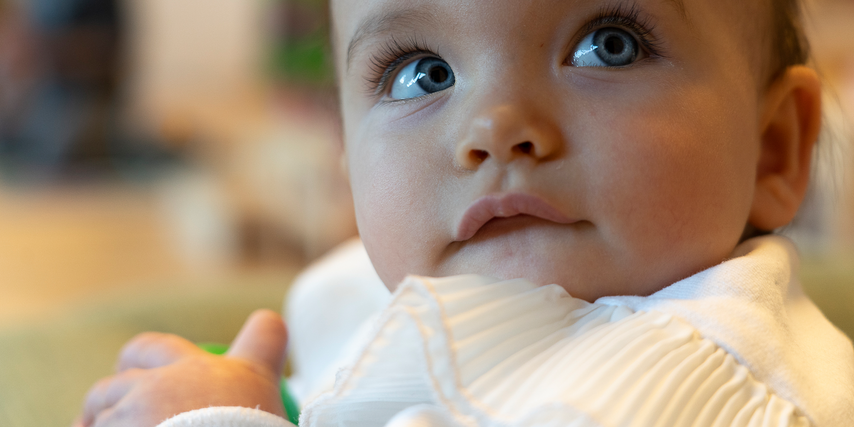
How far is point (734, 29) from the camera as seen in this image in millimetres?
545

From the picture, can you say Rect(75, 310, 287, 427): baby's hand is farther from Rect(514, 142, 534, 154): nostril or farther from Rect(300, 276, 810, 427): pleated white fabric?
Rect(514, 142, 534, 154): nostril

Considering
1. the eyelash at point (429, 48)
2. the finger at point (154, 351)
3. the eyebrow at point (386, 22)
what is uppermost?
the eyebrow at point (386, 22)

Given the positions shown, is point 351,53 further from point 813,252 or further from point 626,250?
point 813,252

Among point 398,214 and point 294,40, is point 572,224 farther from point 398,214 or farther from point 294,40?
point 294,40

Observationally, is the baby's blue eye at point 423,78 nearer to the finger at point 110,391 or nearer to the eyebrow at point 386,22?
the eyebrow at point 386,22

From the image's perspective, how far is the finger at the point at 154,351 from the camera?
63 cm

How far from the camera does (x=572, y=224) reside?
0.48 m

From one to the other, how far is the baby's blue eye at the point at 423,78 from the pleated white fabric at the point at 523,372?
0.18 meters

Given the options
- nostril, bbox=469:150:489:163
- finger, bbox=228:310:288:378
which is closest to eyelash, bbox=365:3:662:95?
nostril, bbox=469:150:489:163

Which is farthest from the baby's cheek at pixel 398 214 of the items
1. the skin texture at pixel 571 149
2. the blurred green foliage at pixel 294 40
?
the blurred green foliage at pixel 294 40

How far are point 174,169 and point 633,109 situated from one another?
3.61 meters

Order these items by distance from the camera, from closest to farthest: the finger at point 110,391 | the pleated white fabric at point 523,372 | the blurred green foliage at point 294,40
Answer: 1. the pleated white fabric at point 523,372
2. the finger at point 110,391
3. the blurred green foliage at point 294,40

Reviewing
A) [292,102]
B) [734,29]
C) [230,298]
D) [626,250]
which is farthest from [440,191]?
[292,102]

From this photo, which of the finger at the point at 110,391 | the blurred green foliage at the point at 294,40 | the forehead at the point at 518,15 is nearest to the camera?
the forehead at the point at 518,15
